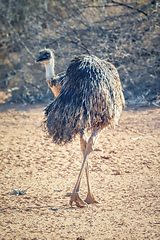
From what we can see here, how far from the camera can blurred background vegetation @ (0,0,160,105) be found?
8.99 meters

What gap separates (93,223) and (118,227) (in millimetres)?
273

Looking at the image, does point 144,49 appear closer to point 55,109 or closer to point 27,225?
point 55,109

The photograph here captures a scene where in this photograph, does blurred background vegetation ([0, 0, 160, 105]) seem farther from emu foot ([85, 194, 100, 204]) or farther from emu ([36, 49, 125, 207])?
emu foot ([85, 194, 100, 204])

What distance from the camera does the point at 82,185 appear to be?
13.2 feet

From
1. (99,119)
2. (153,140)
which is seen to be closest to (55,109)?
(99,119)

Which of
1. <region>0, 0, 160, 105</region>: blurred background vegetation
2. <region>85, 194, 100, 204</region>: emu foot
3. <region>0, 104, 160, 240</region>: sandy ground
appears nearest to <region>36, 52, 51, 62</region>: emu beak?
<region>0, 104, 160, 240</region>: sandy ground

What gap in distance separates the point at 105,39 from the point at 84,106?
642cm

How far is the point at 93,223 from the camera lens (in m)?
3.07

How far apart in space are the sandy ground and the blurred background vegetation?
8.96 ft

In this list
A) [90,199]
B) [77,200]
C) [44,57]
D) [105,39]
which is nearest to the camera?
[77,200]

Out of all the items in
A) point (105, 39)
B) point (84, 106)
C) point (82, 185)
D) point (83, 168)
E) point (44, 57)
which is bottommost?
point (82, 185)

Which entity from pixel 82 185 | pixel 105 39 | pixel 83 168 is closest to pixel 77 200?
pixel 83 168

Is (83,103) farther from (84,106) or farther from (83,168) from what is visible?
(83,168)

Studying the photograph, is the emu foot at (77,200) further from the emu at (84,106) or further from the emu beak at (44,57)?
the emu beak at (44,57)
